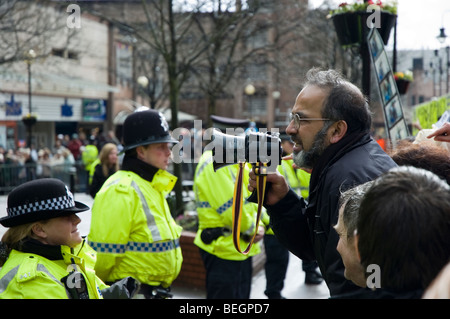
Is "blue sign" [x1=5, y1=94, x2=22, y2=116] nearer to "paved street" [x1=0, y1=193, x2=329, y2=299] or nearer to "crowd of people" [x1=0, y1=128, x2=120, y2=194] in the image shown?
"crowd of people" [x1=0, y1=128, x2=120, y2=194]

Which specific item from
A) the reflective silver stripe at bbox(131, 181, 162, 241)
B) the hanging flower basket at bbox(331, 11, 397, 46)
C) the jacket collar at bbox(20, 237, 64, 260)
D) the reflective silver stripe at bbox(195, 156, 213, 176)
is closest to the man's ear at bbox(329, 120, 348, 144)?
the jacket collar at bbox(20, 237, 64, 260)

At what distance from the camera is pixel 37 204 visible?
257cm

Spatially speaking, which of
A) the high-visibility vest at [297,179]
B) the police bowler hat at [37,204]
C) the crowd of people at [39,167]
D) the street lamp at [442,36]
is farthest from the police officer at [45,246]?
the street lamp at [442,36]

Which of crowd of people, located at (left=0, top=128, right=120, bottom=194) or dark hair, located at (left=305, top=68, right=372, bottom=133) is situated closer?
dark hair, located at (left=305, top=68, right=372, bottom=133)

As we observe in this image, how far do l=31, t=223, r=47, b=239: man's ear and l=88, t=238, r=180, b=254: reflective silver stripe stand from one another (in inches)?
38.9

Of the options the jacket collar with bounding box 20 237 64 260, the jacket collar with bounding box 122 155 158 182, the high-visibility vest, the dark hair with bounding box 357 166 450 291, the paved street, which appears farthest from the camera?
the high-visibility vest

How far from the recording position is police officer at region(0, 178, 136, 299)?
239 cm

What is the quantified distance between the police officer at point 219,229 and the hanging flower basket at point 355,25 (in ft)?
6.98

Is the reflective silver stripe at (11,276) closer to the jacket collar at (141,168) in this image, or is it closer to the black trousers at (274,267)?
the jacket collar at (141,168)

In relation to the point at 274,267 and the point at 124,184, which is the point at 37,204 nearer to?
the point at 124,184

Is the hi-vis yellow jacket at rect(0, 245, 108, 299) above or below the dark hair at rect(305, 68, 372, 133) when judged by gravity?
below

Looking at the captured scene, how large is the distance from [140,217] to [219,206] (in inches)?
56.4

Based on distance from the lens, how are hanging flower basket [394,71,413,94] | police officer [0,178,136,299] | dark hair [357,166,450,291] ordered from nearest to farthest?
1. dark hair [357,166,450,291]
2. police officer [0,178,136,299]
3. hanging flower basket [394,71,413,94]

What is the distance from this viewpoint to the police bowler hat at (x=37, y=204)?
2.54 metres
